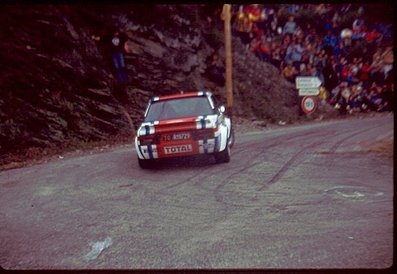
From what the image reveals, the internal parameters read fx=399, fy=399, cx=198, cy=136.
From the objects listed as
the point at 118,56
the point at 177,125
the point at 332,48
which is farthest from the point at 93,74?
the point at 332,48

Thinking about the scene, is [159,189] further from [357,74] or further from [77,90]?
[357,74]

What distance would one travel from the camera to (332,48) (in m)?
3.89

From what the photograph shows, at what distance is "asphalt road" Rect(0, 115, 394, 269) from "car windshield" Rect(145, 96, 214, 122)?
3.09 ft

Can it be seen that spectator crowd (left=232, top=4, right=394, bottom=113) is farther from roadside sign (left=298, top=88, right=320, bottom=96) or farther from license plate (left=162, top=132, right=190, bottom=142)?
license plate (left=162, top=132, right=190, bottom=142)

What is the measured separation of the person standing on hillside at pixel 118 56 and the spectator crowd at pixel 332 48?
1.26 meters

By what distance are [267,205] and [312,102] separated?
3.93 ft

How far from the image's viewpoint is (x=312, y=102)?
153 inches

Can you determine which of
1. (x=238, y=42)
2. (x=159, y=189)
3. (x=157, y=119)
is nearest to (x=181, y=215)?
(x=159, y=189)

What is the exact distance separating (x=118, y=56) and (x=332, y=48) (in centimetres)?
215

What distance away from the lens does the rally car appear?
4543 mm

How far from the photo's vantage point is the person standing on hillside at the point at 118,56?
4133mm

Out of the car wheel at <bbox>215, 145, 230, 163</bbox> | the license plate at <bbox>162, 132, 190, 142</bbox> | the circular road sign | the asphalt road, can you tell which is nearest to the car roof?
the license plate at <bbox>162, 132, 190, 142</bbox>

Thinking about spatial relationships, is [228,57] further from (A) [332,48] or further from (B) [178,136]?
(A) [332,48]

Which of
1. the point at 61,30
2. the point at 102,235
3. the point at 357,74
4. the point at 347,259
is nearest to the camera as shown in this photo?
the point at 347,259
